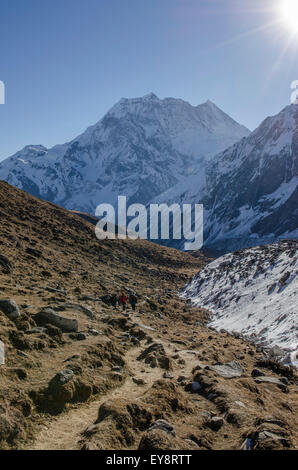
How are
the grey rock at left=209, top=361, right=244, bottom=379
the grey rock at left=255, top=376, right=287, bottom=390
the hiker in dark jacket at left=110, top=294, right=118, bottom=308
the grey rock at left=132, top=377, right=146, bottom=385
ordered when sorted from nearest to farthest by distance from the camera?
the grey rock at left=132, top=377, right=146, bottom=385
the grey rock at left=255, top=376, right=287, bottom=390
the grey rock at left=209, top=361, right=244, bottom=379
the hiker in dark jacket at left=110, top=294, right=118, bottom=308

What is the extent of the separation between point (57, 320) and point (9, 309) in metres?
1.62

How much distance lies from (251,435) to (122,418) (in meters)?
2.43

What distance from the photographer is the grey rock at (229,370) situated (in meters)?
11.4

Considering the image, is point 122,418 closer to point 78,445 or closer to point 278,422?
point 78,445

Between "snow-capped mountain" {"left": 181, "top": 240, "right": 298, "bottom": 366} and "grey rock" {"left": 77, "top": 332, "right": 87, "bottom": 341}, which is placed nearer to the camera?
"grey rock" {"left": 77, "top": 332, "right": 87, "bottom": 341}

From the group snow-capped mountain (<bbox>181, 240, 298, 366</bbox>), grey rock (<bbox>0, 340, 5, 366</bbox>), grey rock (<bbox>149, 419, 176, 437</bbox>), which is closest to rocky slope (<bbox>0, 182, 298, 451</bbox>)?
grey rock (<bbox>149, 419, 176, 437</bbox>)

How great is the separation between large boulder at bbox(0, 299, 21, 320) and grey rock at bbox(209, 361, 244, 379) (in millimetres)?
6281

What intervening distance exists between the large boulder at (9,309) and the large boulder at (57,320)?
2.57 ft

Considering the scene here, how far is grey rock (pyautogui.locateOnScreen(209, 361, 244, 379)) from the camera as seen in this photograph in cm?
1142

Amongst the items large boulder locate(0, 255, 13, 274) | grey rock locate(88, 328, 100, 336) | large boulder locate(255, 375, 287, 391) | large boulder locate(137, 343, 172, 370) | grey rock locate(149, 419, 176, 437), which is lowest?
large boulder locate(255, 375, 287, 391)

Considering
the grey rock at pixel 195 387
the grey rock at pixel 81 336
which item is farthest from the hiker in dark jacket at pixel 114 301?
the grey rock at pixel 195 387

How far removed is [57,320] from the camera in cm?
1165

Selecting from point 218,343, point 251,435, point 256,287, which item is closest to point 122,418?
point 251,435

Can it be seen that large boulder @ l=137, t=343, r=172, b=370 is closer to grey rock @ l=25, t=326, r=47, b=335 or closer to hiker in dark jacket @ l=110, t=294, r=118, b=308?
grey rock @ l=25, t=326, r=47, b=335
